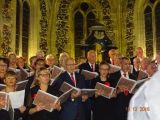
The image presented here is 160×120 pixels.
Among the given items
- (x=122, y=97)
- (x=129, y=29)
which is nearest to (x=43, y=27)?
(x=129, y=29)

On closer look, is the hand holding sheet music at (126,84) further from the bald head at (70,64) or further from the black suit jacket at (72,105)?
the bald head at (70,64)

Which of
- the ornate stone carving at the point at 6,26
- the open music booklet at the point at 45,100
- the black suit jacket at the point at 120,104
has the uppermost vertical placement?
the ornate stone carving at the point at 6,26

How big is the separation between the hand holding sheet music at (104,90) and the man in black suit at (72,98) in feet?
0.80

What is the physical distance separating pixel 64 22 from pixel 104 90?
900cm

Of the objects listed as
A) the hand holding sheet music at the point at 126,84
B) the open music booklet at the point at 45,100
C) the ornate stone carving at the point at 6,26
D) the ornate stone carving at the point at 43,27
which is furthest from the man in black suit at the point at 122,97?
the ornate stone carving at the point at 43,27

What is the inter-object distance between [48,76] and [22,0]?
937cm

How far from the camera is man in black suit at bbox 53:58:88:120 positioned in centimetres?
502

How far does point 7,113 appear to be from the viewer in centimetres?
414

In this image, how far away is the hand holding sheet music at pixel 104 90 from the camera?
16.7 ft

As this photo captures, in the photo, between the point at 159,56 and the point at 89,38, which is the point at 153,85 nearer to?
the point at 159,56

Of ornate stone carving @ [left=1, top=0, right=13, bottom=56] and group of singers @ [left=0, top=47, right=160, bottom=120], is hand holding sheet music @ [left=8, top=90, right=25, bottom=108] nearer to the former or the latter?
group of singers @ [left=0, top=47, right=160, bottom=120]

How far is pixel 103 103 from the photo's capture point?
5.21 metres

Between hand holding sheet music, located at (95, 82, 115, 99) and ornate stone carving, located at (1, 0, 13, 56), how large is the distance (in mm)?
6452

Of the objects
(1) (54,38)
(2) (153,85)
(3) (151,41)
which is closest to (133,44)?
(3) (151,41)
